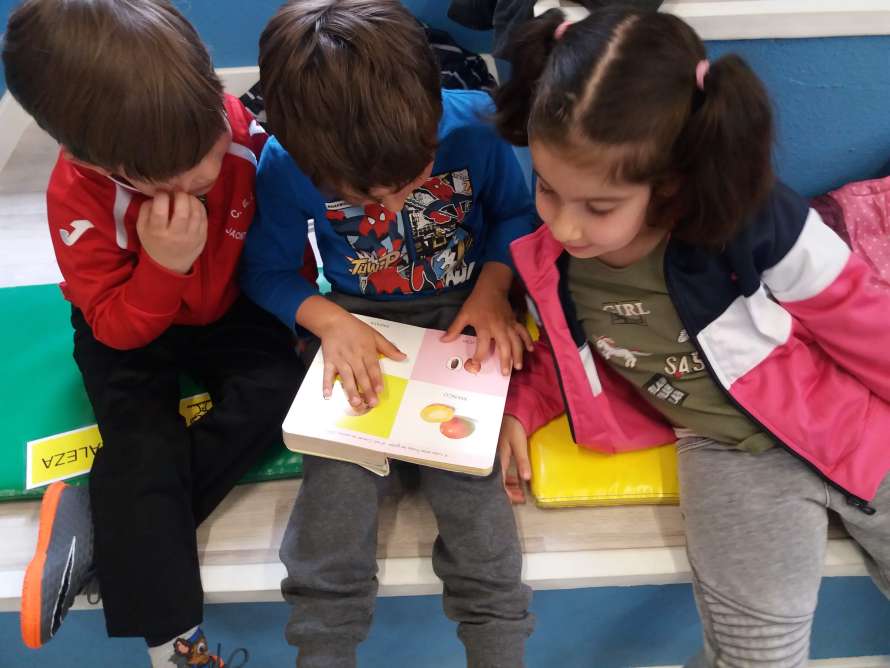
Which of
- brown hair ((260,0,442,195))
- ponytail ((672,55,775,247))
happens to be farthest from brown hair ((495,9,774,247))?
brown hair ((260,0,442,195))

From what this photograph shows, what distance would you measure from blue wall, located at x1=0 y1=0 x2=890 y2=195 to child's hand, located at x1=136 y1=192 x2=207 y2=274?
655mm

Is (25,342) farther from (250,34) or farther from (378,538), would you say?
(250,34)

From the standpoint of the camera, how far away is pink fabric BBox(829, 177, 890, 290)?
998 millimetres

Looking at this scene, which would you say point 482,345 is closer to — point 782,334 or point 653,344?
point 653,344

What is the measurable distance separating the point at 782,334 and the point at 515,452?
1.09 feet

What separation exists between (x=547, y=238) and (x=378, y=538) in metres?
0.41

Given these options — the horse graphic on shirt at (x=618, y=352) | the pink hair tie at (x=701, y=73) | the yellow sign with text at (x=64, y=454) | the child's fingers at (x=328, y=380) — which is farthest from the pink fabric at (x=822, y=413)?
the yellow sign with text at (x=64, y=454)

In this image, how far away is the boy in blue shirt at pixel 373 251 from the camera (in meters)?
0.65

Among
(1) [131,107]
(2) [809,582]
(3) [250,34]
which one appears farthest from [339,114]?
(3) [250,34]

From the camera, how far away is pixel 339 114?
0.65 metres

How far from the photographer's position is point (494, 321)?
87 cm

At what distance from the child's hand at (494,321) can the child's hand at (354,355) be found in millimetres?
87

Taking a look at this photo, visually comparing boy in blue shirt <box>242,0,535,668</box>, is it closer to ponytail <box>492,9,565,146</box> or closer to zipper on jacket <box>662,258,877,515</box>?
ponytail <box>492,9,565,146</box>

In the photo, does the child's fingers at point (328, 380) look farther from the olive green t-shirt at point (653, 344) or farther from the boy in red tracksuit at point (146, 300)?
the olive green t-shirt at point (653, 344)
